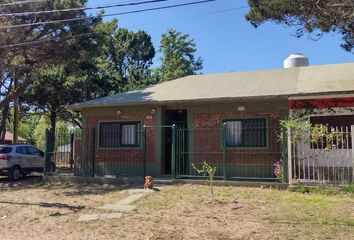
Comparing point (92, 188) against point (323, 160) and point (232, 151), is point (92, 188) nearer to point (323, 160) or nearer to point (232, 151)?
point (232, 151)

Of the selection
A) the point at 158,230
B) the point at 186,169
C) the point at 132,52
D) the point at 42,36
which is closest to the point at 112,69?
the point at 132,52

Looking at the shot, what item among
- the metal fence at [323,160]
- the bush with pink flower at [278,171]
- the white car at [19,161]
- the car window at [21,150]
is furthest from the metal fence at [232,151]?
the car window at [21,150]

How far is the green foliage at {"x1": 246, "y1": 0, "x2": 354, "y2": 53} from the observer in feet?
35.1

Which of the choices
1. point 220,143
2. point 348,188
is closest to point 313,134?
point 348,188

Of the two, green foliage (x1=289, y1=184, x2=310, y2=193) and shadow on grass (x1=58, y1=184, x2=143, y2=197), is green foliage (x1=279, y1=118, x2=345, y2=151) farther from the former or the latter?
shadow on grass (x1=58, y1=184, x2=143, y2=197)

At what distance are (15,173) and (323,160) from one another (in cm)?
1287

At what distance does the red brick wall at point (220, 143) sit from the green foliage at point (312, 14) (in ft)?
14.3

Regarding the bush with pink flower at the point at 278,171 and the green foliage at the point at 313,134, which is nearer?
the green foliage at the point at 313,134

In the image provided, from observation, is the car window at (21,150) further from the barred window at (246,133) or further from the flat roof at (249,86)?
the barred window at (246,133)

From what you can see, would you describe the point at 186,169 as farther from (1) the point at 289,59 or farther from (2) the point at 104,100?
(1) the point at 289,59

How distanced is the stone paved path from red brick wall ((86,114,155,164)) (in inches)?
162

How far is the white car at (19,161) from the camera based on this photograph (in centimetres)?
1844

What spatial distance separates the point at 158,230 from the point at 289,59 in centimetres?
1476

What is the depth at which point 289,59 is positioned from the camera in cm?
2103
